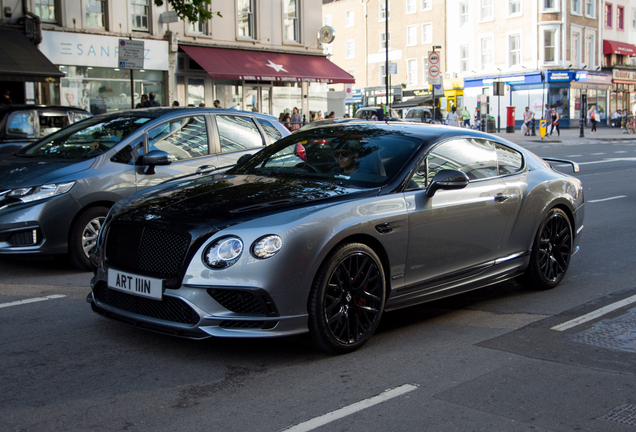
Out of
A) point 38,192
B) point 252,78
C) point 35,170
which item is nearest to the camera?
point 38,192

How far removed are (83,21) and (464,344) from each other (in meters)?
21.5

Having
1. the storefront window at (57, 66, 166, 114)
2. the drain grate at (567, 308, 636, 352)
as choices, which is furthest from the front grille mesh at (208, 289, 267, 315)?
the storefront window at (57, 66, 166, 114)

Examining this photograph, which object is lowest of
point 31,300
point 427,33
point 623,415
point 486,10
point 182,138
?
point 623,415

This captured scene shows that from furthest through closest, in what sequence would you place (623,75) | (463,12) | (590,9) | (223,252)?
(623,75) < (463,12) < (590,9) < (223,252)

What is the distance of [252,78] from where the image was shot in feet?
89.2

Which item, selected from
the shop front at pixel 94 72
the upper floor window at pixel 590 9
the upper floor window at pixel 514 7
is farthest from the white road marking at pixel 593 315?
the upper floor window at pixel 590 9

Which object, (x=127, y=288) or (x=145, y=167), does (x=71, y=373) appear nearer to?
(x=127, y=288)

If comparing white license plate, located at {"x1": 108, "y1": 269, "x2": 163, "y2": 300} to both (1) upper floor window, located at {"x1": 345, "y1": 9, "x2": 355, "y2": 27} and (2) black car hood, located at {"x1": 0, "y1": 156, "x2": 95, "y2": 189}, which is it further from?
(1) upper floor window, located at {"x1": 345, "y1": 9, "x2": 355, "y2": 27}

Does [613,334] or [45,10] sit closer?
[613,334]

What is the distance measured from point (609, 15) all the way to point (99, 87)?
158 ft

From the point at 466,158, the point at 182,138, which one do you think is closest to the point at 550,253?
the point at 466,158

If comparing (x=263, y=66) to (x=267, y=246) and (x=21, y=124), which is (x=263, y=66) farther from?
(x=267, y=246)

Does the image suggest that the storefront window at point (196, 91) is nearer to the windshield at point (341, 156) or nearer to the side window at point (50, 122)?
the side window at point (50, 122)

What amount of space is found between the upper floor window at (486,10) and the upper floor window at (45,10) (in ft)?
126
